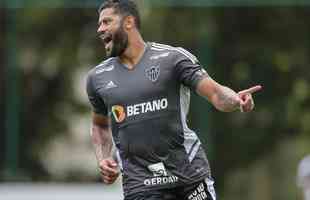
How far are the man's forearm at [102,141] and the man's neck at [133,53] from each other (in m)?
0.60

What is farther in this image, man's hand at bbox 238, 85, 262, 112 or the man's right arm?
the man's right arm

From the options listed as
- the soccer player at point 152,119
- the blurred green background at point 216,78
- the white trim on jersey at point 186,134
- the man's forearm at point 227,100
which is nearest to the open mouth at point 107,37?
the soccer player at point 152,119

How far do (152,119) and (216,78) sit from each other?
7.96 m

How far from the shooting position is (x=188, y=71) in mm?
A: 7926

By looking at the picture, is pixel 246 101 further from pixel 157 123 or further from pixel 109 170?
pixel 109 170

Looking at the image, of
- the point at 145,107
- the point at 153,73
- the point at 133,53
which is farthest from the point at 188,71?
the point at 133,53

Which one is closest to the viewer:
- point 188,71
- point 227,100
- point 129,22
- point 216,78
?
point 227,100

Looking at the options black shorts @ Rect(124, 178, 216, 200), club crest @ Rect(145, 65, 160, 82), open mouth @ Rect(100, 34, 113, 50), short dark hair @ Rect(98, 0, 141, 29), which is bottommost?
black shorts @ Rect(124, 178, 216, 200)

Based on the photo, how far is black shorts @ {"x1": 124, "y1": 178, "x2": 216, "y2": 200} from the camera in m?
7.99

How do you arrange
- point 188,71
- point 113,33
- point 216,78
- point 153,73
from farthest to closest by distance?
point 216,78
point 113,33
point 153,73
point 188,71

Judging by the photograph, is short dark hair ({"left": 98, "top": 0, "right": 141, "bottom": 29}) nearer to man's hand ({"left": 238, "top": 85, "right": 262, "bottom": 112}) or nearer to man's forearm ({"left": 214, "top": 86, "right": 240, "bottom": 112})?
man's forearm ({"left": 214, "top": 86, "right": 240, "bottom": 112})

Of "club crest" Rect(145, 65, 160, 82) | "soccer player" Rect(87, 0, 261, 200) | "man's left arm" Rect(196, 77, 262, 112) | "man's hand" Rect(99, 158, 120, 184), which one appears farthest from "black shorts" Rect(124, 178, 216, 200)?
"club crest" Rect(145, 65, 160, 82)

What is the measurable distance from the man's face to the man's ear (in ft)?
0.12

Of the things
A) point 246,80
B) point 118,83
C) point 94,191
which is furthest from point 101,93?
point 246,80
